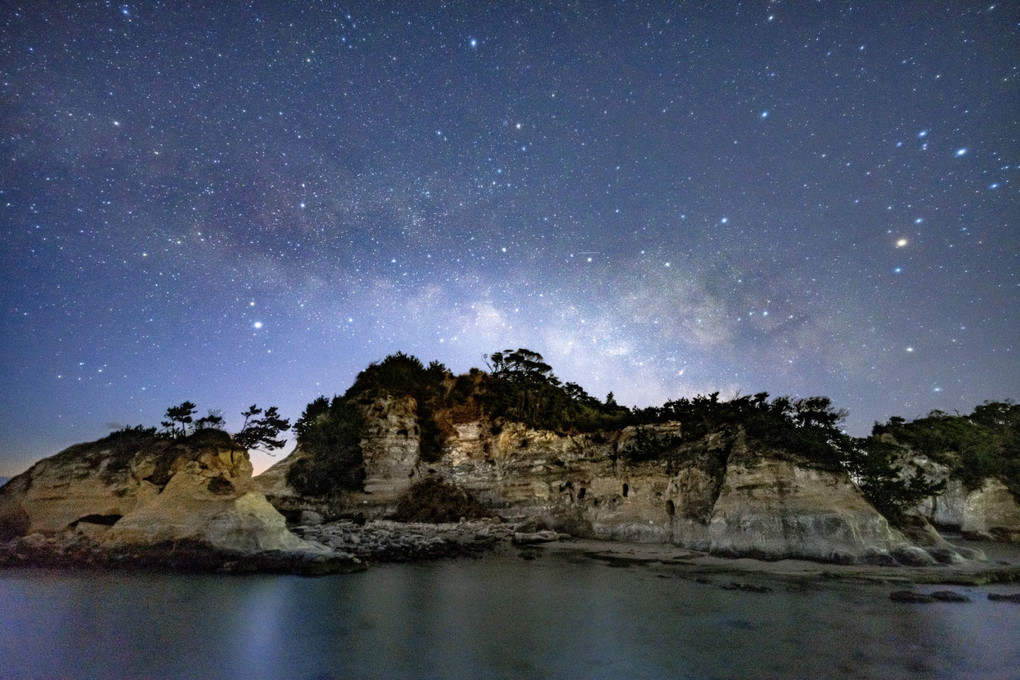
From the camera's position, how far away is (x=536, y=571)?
20.2 meters

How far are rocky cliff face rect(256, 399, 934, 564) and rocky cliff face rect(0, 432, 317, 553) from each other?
49.7ft

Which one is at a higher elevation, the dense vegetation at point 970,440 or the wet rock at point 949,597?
the dense vegetation at point 970,440

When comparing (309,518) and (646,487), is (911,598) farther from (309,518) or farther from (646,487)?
(309,518)

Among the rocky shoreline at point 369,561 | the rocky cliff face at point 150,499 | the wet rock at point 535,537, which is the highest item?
the rocky cliff face at point 150,499

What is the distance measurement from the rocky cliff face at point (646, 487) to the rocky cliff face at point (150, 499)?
15.1m

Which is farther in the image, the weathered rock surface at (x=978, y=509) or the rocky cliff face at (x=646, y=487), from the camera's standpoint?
the weathered rock surface at (x=978, y=509)

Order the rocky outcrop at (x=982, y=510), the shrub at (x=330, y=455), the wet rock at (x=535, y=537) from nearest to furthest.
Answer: the wet rock at (x=535, y=537) < the rocky outcrop at (x=982, y=510) < the shrub at (x=330, y=455)

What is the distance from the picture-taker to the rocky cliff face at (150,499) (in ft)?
63.8

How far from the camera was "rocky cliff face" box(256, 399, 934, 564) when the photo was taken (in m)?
20.3

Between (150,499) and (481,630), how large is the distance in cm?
1856

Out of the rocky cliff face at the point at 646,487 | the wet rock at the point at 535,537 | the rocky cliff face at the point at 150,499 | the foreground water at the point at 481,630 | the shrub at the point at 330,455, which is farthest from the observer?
the shrub at the point at 330,455

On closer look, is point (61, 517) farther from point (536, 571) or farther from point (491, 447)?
point (491, 447)

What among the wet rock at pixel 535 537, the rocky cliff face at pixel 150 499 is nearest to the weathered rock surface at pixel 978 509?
the wet rock at pixel 535 537

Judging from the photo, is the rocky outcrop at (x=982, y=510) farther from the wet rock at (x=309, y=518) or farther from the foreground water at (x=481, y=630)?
the wet rock at (x=309, y=518)
